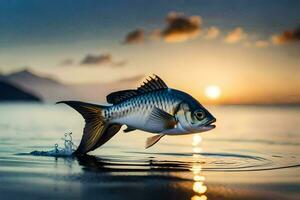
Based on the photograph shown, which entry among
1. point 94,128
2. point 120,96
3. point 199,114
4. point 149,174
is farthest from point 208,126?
point 94,128

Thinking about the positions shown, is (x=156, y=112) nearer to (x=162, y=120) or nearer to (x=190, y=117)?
(x=162, y=120)

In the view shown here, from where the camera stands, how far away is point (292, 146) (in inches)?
721

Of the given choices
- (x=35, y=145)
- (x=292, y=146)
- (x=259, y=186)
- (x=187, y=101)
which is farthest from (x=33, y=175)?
(x=292, y=146)

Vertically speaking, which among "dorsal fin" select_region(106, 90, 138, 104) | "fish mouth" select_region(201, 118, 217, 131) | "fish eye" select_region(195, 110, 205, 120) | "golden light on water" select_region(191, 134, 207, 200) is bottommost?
"golden light on water" select_region(191, 134, 207, 200)

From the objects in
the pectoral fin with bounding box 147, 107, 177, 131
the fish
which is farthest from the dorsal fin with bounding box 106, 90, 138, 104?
the pectoral fin with bounding box 147, 107, 177, 131

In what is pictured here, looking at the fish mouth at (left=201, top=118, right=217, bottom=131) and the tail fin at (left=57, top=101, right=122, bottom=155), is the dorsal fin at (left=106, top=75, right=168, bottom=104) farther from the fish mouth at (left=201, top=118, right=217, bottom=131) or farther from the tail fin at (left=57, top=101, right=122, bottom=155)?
the fish mouth at (left=201, top=118, right=217, bottom=131)

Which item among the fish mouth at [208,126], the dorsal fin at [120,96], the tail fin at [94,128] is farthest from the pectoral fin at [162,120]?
the tail fin at [94,128]

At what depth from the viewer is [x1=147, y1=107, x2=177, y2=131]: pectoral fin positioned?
32.7ft

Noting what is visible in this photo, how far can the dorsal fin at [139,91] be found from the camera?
1046 cm

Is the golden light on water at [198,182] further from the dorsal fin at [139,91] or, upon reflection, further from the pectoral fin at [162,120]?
the dorsal fin at [139,91]

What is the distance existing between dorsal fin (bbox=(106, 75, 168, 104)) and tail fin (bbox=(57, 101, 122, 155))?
33 cm

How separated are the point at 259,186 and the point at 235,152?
6291 millimetres

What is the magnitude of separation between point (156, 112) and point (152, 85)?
622 millimetres

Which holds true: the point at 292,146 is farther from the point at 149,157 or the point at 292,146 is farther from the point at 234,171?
the point at 234,171
